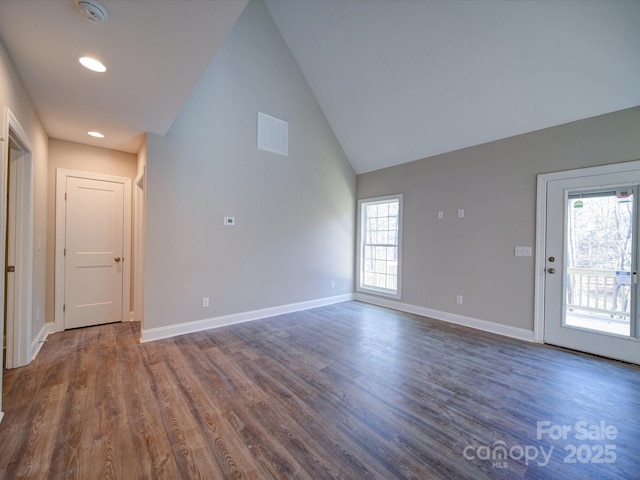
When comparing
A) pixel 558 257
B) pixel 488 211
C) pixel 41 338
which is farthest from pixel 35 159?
pixel 558 257

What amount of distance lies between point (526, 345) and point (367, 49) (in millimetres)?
4439

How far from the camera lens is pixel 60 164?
3.67 meters

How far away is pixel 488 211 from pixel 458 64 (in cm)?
198

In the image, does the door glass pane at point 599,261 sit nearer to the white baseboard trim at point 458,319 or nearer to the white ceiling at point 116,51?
the white baseboard trim at point 458,319

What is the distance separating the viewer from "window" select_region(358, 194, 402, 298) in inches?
205

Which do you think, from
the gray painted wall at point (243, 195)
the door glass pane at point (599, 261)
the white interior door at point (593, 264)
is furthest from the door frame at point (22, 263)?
the door glass pane at point (599, 261)

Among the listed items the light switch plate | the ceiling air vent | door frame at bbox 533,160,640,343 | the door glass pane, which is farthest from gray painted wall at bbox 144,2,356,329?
the door glass pane

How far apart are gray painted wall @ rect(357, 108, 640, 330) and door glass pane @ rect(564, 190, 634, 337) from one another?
1.26ft

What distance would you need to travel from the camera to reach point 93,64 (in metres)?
2.10

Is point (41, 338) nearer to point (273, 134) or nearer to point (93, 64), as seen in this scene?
point (93, 64)

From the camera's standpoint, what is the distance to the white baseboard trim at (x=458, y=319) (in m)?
3.62

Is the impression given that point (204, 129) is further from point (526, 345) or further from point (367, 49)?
point (526, 345)

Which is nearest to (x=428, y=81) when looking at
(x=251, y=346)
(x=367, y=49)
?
(x=367, y=49)

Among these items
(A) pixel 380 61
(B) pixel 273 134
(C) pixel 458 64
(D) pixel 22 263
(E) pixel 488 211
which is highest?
(A) pixel 380 61
